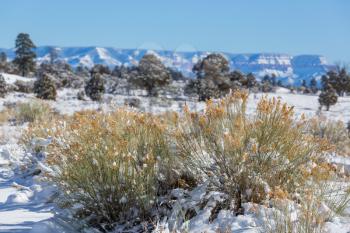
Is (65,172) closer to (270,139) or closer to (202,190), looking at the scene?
(202,190)

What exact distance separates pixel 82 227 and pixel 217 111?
5.00 ft

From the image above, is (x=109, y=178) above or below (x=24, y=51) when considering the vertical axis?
below

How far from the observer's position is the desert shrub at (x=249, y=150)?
11.4ft

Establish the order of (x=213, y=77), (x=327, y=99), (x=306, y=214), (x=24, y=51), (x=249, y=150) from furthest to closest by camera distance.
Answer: (x=24, y=51)
(x=213, y=77)
(x=327, y=99)
(x=249, y=150)
(x=306, y=214)

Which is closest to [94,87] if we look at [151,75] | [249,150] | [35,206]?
[151,75]

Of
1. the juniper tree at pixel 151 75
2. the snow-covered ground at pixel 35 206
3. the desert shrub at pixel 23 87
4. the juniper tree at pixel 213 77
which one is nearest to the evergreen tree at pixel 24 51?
the desert shrub at pixel 23 87

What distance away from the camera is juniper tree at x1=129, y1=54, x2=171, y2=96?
32.3 m

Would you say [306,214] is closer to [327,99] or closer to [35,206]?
[35,206]

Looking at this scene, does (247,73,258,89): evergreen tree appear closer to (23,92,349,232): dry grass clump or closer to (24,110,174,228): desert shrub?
(23,92,349,232): dry grass clump

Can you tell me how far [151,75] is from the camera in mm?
32156

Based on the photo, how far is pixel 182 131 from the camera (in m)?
4.00

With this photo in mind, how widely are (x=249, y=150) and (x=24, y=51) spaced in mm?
45415

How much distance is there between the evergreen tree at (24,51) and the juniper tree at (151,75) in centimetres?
1746

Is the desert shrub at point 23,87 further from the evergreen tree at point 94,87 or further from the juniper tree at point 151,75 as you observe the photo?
the juniper tree at point 151,75
